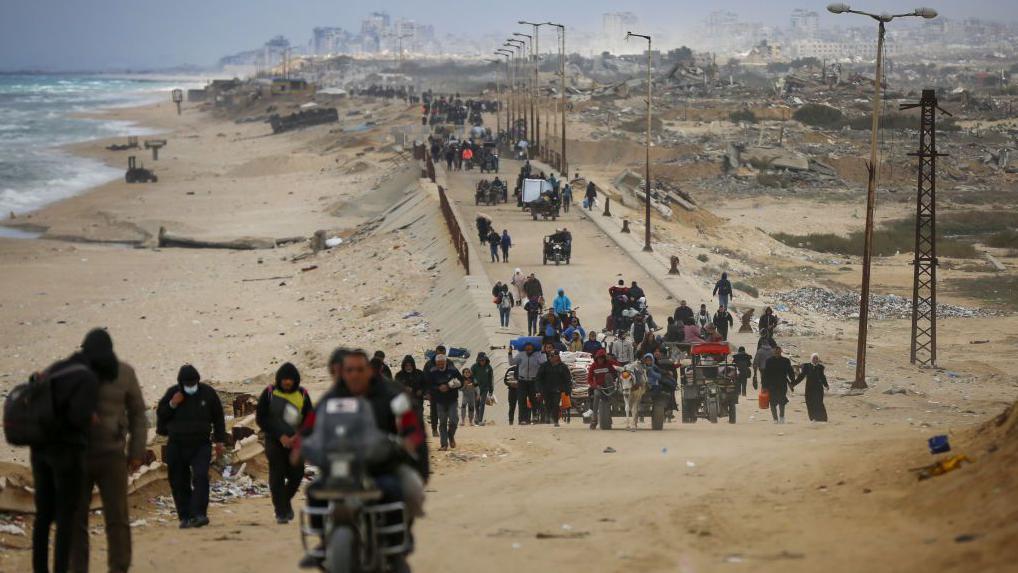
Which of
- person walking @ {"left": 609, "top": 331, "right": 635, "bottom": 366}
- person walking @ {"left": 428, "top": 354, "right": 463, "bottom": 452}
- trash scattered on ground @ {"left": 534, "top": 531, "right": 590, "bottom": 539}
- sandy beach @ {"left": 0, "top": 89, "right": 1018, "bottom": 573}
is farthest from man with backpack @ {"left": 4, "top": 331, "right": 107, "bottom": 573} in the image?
person walking @ {"left": 609, "top": 331, "right": 635, "bottom": 366}

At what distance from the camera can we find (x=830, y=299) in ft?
120

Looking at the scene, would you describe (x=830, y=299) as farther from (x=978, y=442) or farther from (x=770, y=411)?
(x=978, y=442)

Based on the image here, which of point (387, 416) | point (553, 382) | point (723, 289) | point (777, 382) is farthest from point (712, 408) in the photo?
point (387, 416)

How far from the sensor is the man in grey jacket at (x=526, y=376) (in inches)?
712

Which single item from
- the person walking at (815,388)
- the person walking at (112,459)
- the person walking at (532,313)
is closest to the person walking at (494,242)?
the person walking at (532,313)

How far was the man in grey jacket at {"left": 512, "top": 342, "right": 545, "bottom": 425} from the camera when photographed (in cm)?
1808

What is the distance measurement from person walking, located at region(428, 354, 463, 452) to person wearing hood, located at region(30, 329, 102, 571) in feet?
21.7

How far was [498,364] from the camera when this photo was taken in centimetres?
2289

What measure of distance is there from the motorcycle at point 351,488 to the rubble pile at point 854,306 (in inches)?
1108

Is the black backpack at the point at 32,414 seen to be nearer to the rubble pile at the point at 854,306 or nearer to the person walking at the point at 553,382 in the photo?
the person walking at the point at 553,382

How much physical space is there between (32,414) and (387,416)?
2098 mm

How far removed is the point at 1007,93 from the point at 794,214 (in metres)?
99.2

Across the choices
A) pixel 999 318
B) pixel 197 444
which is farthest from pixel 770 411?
pixel 999 318

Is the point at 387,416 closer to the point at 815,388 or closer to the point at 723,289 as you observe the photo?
the point at 815,388
